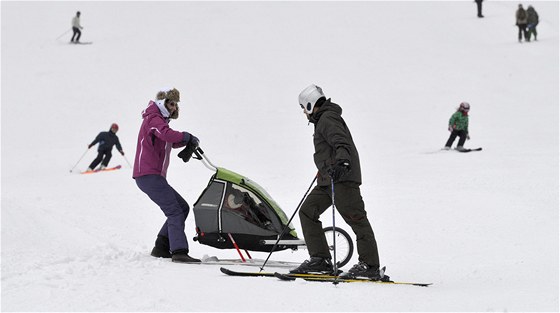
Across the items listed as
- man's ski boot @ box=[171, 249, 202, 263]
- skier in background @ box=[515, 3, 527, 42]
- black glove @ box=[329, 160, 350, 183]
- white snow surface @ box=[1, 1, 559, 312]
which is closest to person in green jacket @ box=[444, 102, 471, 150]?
white snow surface @ box=[1, 1, 559, 312]

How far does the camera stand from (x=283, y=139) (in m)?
22.9

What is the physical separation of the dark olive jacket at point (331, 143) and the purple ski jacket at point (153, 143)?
1.55m

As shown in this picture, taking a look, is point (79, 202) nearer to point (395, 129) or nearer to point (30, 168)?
point (30, 168)

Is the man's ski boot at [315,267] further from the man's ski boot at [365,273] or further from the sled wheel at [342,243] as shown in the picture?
the sled wheel at [342,243]

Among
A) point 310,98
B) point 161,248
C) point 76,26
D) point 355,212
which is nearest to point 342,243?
point 355,212

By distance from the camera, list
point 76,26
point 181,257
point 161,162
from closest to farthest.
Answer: point 181,257 < point 161,162 < point 76,26

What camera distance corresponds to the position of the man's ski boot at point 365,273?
6.55m

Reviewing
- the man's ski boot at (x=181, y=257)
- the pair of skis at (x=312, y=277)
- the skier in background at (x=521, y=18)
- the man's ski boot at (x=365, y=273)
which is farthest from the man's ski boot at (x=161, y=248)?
the skier in background at (x=521, y=18)

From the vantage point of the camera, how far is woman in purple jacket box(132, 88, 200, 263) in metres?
7.57

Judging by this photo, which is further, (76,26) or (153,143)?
(76,26)

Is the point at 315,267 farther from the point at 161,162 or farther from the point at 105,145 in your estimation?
the point at 105,145

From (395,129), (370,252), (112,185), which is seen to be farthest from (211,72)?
(370,252)

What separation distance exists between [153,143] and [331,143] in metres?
2.08

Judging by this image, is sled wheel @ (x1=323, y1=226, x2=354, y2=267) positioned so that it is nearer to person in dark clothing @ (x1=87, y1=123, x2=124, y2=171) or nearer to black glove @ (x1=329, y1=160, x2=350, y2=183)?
black glove @ (x1=329, y1=160, x2=350, y2=183)
